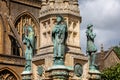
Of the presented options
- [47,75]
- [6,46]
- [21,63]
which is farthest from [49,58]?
[6,46]

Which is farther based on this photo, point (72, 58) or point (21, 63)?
point (21, 63)

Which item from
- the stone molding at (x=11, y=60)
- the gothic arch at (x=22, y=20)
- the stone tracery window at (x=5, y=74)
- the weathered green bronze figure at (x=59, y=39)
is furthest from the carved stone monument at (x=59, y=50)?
the gothic arch at (x=22, y=20)

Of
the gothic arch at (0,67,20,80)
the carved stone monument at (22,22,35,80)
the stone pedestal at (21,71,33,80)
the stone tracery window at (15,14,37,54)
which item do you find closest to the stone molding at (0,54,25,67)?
the gothic arch at (0,67,20,80)

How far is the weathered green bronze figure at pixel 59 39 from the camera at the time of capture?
1140cm

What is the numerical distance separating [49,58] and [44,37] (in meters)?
1.04

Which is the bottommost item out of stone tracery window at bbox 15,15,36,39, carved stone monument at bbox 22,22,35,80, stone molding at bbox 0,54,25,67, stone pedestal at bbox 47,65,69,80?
stone pedestal at bbox 47,65,69,80

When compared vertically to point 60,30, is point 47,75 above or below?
below

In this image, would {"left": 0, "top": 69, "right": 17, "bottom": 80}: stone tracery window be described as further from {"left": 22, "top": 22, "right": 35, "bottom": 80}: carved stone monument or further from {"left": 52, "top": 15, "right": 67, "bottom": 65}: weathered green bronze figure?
{"left": 52, "top": 15, "right": 67, "bottom": 65}: weathered green bronze figure

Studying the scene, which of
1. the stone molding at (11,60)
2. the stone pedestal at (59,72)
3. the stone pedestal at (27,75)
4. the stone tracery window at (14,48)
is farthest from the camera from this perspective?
the stone tracery window at (14,48)

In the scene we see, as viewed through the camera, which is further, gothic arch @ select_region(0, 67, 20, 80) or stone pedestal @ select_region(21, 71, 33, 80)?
gothic arch @ select_region(0, 67, 20, 80)

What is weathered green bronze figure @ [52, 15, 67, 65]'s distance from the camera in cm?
1140

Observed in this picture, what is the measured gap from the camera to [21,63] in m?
35.0

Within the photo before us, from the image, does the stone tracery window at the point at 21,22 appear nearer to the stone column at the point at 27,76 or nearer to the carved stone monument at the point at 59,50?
the stone column at the point at 27,76

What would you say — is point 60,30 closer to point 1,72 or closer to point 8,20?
point 1,72
